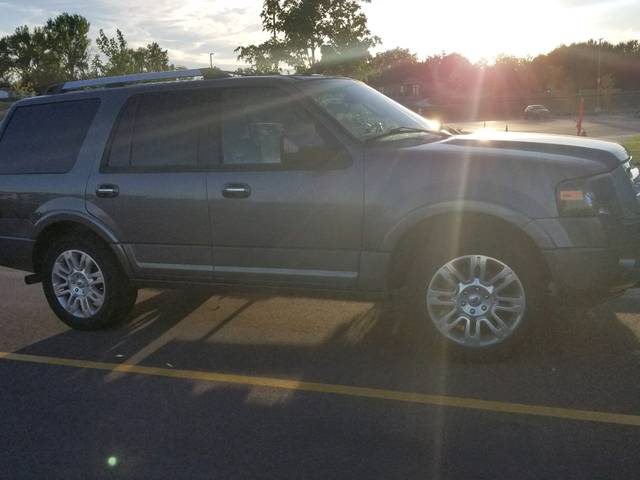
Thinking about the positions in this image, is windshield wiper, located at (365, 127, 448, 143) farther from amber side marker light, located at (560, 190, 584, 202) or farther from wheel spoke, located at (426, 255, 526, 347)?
amber side marker light, located at (560, 190, 584, 202)

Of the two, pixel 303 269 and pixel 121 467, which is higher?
pixel 303 269

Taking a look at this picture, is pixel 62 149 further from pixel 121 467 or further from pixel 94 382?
pixel 121 467

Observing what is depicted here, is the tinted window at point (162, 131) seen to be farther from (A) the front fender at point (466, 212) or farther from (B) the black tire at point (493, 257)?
(B) the black tire at point (493, 257)

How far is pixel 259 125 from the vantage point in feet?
17.4

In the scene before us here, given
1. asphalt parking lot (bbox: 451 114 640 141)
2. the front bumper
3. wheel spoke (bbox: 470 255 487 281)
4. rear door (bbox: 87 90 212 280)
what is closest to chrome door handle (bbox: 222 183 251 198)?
rear door (bbox: 87 90 212 280)

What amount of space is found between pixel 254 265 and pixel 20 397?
178 cm

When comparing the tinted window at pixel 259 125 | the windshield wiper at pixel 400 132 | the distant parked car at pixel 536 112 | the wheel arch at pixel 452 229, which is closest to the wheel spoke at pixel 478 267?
the wheel arch at pixel 452 229

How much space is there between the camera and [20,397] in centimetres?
459

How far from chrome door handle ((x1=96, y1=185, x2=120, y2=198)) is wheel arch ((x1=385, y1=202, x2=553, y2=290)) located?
223 centimetres

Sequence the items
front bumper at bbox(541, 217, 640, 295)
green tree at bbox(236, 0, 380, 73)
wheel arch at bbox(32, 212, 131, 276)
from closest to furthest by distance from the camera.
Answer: front bumper at bbox(541, 217, 640, 295) < wheel arch at bbox(32, 212, 131, 276) < green tree at bbox(236, 0, 380, 73)

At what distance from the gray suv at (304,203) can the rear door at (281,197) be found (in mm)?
11

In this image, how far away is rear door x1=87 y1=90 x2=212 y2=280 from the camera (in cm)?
537

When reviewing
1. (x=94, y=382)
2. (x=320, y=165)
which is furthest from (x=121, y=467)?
(x=320, y=165)

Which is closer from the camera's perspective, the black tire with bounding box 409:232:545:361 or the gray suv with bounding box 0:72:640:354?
the gray suv with bounding box 0:72:640:354
